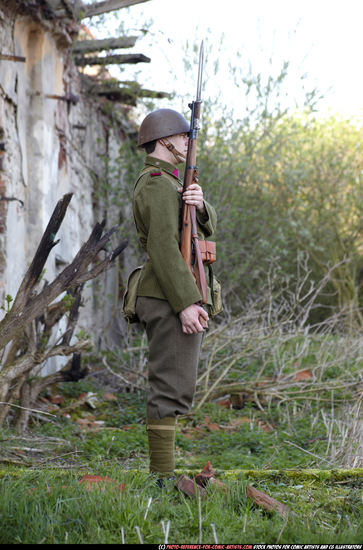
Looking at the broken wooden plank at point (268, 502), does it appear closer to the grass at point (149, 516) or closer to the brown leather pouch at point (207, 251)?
the grass at point (149, 516)

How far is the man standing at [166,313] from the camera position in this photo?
2.77 meters

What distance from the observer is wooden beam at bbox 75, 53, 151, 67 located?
706 centimetres

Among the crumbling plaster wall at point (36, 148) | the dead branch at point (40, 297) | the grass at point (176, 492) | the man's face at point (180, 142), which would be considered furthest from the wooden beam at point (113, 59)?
the man's face at point (180, 142)

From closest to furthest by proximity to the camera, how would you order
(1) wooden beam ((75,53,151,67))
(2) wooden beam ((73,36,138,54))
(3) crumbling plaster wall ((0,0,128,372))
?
(3) crumbling plaster wall ((0,0,128,372))
(2) wooden beam ((73,36,138,54))
(1) wooden beam ((75,53,151,67))

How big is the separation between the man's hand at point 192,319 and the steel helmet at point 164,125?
88cm

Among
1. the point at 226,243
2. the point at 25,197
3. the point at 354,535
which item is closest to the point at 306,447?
the point at 354,535

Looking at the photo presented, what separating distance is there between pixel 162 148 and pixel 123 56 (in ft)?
15.1

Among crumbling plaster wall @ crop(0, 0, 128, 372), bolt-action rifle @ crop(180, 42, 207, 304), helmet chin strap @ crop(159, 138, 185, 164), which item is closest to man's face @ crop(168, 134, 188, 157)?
helmet chin strap @ crop(159, 138, 185, 164)

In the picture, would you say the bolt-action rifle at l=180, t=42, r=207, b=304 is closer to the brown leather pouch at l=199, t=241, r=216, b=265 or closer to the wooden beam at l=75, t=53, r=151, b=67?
the brown leather pouch at l=199, t=241, r=216, b=265

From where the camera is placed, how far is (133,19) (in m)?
7.57

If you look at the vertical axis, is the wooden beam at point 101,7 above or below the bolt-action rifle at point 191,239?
above

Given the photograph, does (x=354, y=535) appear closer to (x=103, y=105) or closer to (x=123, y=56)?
(x=123, y=56)

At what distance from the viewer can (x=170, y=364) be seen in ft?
9.16

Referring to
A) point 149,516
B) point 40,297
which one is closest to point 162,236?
point 40,297
